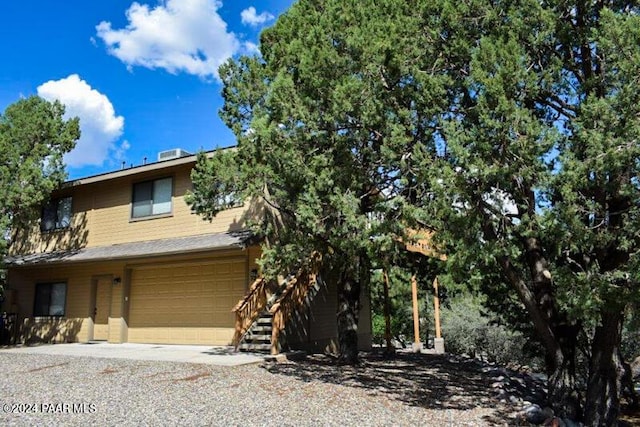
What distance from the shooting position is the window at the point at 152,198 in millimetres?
15227

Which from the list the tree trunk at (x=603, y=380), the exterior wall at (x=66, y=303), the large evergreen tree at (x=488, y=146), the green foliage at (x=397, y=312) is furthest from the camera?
the green foliage at (x=397, y=312)

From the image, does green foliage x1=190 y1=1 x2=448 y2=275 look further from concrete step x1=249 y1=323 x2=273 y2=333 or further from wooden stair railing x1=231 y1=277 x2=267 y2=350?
concrete step x1=249 y1=323 x2=273 y2=333

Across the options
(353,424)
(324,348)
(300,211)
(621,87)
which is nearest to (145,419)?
(353,424)

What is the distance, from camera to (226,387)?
316 inches

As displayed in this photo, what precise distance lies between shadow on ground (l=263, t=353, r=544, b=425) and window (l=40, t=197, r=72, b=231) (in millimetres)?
11038

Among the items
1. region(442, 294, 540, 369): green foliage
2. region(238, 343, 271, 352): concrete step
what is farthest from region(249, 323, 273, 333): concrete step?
region(442, 294, 540, 369): green foliage

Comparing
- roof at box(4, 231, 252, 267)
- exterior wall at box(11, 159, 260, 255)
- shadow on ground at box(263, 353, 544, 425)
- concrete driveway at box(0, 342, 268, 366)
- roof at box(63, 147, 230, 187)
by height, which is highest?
roof at box(63, 147, 230, 187)

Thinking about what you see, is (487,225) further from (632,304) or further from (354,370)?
(354,370)

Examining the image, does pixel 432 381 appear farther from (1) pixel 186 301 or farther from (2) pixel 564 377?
(1) pixel 186 301

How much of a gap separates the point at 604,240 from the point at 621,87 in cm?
185

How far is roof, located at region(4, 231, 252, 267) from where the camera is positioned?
12673 millimetres

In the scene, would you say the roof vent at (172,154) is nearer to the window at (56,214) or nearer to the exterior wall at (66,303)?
the exterior wall at (66,303)

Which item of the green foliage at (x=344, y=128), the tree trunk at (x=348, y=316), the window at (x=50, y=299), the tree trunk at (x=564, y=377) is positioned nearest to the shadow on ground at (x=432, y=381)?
the tree trunk at (x=348, y=316)

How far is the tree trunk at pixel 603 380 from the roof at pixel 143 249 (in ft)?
24.8
